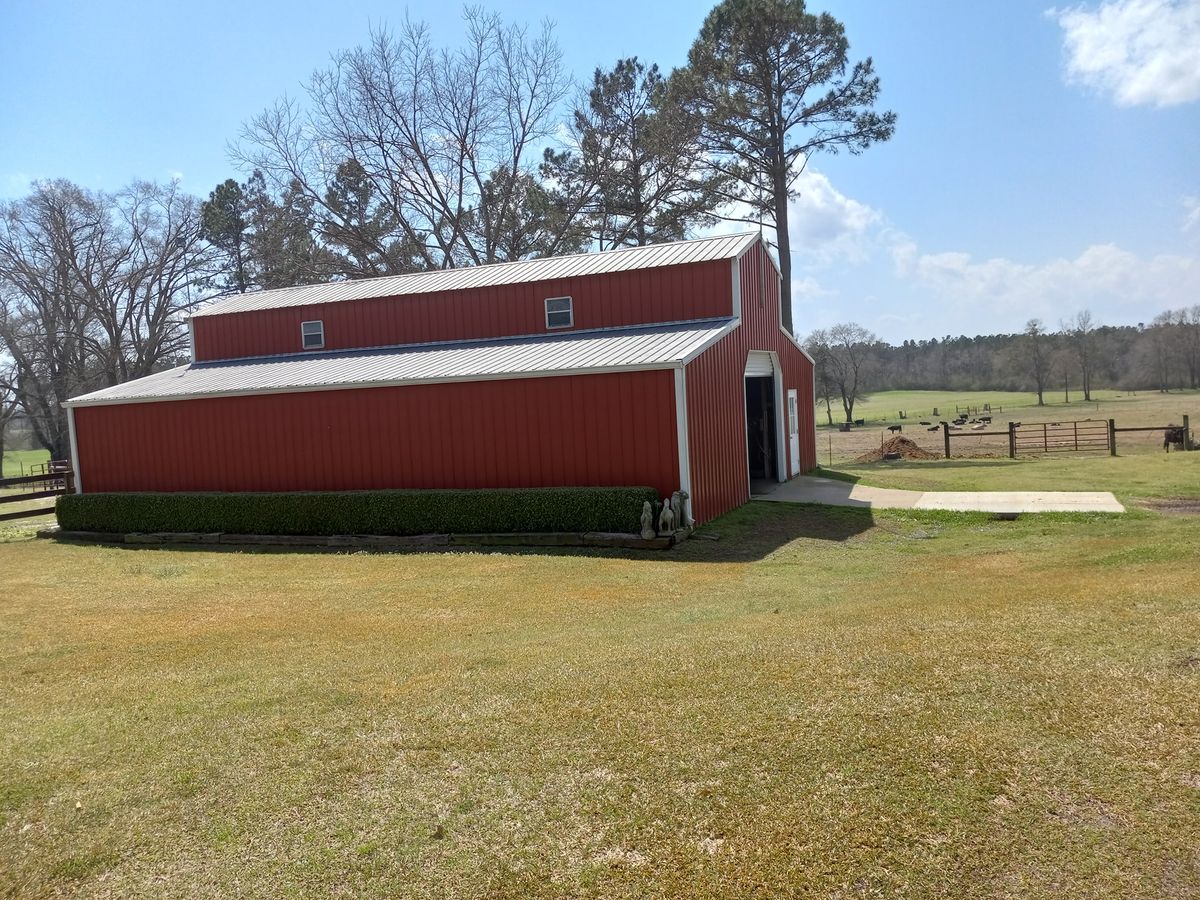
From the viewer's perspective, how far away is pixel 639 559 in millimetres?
12875

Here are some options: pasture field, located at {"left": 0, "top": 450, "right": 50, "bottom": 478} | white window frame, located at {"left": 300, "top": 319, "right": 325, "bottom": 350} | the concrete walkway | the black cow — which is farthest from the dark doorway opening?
pasture field, located at {"left": 0, "top": 450, "right": 50, "bottom": 478}

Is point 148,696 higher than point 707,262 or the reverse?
the reverse

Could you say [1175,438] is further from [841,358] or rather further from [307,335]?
[841,358]

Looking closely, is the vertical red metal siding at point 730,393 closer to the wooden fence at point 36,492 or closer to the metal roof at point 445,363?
the metal roof at point 445,363

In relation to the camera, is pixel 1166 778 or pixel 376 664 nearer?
pixel 1166 778

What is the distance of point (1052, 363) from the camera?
85312 mm

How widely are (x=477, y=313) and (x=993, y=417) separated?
52.8 m

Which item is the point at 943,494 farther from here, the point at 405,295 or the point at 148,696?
the point at 148,696

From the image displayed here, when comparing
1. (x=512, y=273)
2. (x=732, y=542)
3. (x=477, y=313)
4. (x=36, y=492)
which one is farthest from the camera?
(x=36, y=492)

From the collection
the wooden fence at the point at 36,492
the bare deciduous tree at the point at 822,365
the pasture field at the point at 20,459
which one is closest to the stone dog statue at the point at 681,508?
the wooden fence at the point at 36,492

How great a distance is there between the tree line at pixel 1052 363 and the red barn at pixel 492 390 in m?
49.3

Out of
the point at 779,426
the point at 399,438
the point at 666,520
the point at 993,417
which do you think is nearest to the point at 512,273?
the point at 399,438

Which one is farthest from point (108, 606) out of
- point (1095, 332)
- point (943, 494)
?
point (1095, 332)

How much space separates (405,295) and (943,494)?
13.4 m
